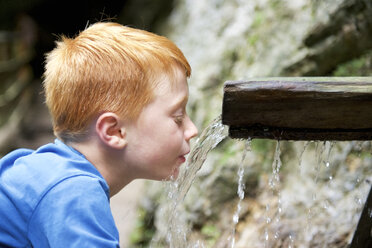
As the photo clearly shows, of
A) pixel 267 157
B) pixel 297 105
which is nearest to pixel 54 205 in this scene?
pixel 297 105

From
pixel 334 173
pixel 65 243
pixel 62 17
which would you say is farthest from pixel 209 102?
pixel 62 17

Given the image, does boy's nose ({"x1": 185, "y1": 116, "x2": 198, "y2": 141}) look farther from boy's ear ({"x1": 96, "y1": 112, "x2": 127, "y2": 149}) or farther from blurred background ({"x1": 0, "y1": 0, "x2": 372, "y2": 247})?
blurred background ({"x1": 0, "y1": 0, "x2": 372, "y2": 247})

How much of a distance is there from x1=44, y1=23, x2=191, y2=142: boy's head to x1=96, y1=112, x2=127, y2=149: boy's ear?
1.0 inches

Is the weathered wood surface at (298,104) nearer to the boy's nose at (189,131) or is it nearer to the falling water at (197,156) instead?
the boy's nose at (189,131)

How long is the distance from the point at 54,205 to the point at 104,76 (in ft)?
1.74

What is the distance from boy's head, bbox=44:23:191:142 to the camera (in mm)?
1944

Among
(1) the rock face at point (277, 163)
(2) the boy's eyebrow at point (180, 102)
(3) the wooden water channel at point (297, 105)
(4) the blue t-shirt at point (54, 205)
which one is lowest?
(1) the rock face at point (277, 163)

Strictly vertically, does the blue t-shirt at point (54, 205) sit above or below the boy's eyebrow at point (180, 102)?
below

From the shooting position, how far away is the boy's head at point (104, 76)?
6.38ft

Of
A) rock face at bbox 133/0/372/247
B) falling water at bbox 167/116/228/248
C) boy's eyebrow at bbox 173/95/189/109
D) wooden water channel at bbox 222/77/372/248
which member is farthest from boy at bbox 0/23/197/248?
rock face at bbox 133/0/372/247

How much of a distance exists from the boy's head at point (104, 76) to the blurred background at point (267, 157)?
0.40 metres

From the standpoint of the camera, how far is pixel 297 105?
1708mm

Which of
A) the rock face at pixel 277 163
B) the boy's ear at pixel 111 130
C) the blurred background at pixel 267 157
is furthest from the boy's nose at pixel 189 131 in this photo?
the rock face at pixel 277 163

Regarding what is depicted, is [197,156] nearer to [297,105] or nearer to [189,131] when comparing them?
[189,131]
